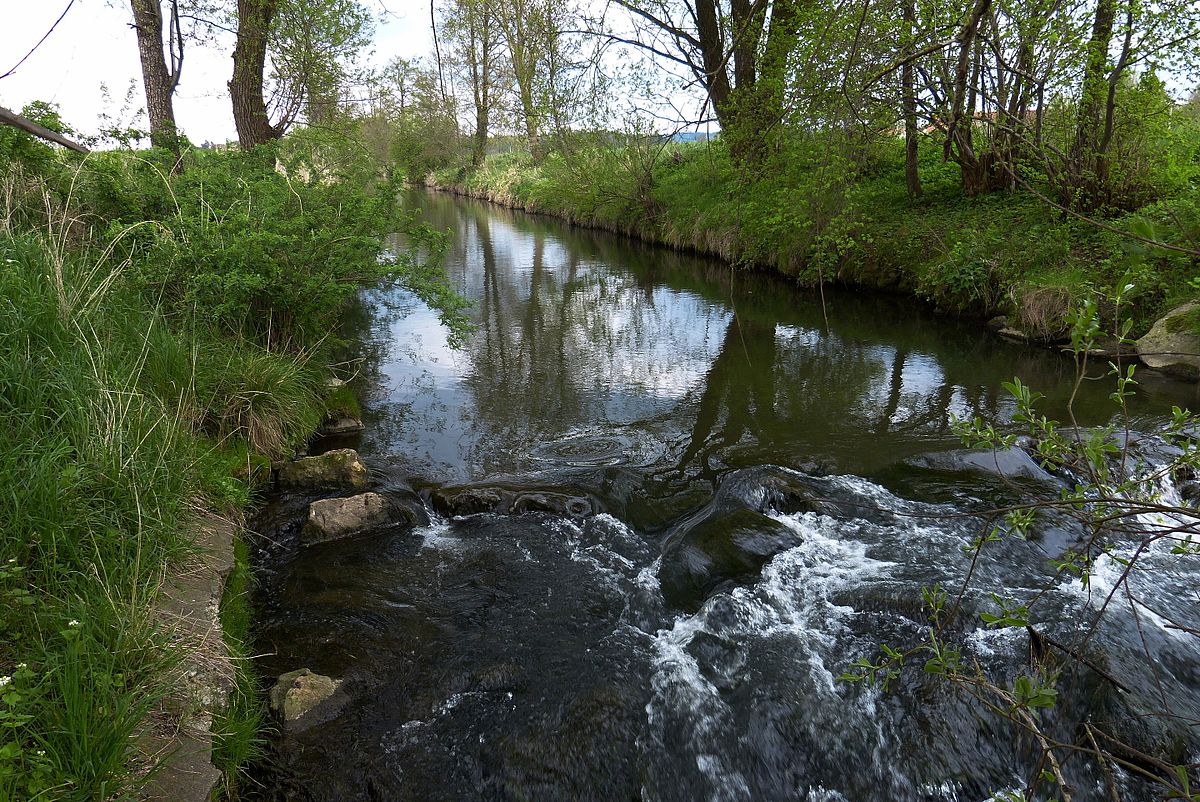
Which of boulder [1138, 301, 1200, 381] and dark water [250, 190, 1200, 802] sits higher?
boulder [1138, 301, 1200, 381]

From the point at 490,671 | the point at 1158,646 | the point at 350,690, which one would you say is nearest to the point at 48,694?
the point at 350,690

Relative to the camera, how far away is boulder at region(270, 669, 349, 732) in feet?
10.6

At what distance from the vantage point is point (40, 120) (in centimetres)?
593

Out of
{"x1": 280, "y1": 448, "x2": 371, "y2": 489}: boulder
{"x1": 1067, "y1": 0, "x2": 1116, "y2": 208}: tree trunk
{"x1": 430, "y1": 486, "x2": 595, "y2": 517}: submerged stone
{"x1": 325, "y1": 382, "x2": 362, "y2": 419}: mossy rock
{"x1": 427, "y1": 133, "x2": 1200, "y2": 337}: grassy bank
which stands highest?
{"x1": 1067, "y1": 0, "x2": 1116, "y2": 208}: tree trunk

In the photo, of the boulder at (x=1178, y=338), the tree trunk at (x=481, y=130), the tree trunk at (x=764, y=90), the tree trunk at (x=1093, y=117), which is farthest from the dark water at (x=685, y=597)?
the tree trunk at (x=481, y=130)

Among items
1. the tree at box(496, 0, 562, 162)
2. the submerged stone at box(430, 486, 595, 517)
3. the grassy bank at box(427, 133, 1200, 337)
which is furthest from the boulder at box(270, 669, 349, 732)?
the tree at box(496, 0, 562, 162)

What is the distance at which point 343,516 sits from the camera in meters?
→ 4.93

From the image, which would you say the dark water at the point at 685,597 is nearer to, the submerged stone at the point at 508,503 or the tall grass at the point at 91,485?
the submerged stone at the point at 508,503

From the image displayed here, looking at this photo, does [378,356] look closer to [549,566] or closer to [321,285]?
[321,285]

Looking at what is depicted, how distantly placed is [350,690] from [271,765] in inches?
19.9

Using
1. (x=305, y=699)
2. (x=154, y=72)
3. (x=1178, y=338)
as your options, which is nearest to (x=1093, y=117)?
(x=1178, y=338)

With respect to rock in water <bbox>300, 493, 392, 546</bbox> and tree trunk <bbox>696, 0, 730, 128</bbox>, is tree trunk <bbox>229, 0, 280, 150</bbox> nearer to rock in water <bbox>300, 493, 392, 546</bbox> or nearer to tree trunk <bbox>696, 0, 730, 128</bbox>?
tree trunk <bbox>696, 0, 730, 128</bbox>

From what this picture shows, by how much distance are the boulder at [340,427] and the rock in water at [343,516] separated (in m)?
1.62

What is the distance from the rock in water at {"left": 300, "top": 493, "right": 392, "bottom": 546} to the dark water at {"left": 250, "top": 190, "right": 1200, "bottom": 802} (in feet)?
0.45
